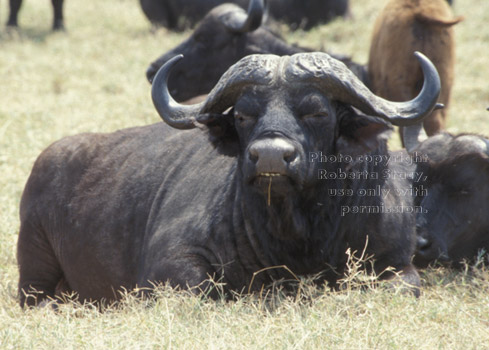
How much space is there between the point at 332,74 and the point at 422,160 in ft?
5.21

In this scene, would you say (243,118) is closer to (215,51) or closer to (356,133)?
(356,133)

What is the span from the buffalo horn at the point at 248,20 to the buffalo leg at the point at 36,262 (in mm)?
3395

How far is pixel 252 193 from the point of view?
432 cm

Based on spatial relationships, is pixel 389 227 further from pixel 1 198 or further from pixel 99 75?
pixel 99 75

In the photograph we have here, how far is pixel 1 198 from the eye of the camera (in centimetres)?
670

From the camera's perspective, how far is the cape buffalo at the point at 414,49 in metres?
7.37

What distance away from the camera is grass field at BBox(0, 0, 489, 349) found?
3.55m

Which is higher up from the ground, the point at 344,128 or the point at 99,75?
the point at 344,128

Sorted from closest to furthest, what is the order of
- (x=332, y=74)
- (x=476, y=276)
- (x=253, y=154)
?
(x=253, y=154) → (x=332, y=74) → (x=476, y=276)

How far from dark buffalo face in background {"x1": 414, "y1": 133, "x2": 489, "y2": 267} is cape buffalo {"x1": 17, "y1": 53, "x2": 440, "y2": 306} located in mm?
570

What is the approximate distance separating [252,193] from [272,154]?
0.66 metres

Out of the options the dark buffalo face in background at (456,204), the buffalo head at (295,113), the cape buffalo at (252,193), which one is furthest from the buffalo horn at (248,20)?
the buffalo head at (295,113)

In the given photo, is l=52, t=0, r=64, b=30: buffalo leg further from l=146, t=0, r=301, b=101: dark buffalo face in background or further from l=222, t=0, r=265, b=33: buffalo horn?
l=222, t=0, r=265, b=33: buffalo horn

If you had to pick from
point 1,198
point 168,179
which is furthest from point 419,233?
point 1,198
